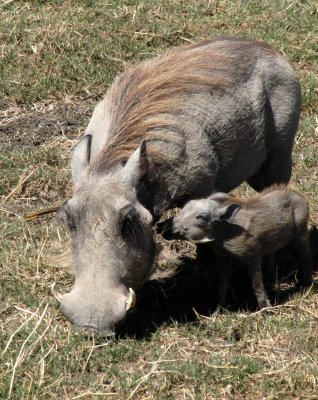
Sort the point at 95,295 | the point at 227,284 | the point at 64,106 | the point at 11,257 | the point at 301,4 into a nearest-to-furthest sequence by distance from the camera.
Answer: the point at 95,295
the point at 227,284
the point at 11,257
the point at 64,106
the point at 301,4

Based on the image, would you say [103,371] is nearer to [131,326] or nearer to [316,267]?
[131,326]

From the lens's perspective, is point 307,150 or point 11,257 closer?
point 11,257

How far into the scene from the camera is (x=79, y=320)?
4703 millimetres

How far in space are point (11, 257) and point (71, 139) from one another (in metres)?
1.74

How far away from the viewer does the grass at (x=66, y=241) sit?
470 centimetres

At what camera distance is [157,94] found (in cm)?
534

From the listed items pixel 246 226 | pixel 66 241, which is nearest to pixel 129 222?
pixel 246 226

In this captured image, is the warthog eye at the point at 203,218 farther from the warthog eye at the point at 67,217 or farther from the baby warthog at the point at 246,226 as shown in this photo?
the warthog eye at the point at 67,217

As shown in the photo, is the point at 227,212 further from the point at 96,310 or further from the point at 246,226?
the point at 96,310

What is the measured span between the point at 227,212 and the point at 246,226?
0.57 feet

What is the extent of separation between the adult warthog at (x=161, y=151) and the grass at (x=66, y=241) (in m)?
0.31

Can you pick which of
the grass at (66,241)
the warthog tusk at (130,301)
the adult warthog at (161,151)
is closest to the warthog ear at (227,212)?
the adult warthog at (161,151)

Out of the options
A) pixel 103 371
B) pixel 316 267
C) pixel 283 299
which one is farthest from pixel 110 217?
pixel 316 267

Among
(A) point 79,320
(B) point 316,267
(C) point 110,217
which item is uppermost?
(C) point 110,217
